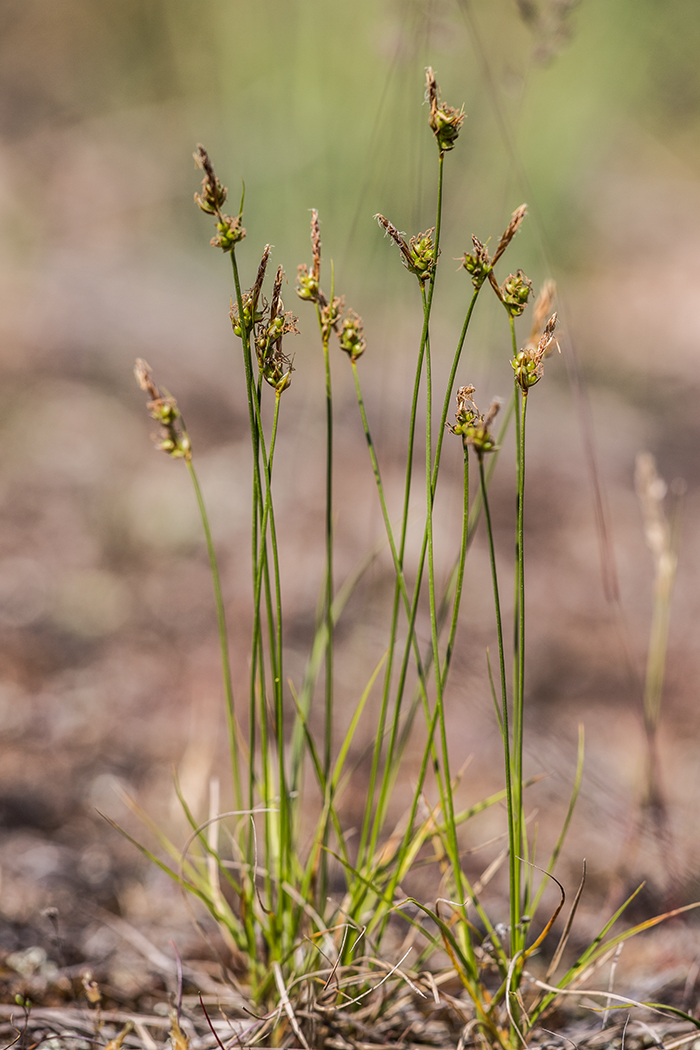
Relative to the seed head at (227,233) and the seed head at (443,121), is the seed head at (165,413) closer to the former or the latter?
the seed head at (227,233)

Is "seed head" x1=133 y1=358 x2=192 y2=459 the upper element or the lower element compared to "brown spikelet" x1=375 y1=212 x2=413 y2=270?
lower

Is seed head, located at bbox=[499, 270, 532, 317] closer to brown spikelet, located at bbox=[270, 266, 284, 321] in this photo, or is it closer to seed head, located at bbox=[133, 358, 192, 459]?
brown spikelet, located at bbox=[270, 266, 284, 321]

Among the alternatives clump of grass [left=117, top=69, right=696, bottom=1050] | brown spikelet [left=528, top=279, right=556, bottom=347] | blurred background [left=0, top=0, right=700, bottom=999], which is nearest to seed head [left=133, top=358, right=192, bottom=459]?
clump of grass [left=117, top=69, right=696, bottom=1050]

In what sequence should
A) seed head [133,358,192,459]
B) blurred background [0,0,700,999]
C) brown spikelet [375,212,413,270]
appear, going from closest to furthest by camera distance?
brown spikelet [375,212,413,270] → seed head [133,358,192,459] → blurred background [0,0,700,999]

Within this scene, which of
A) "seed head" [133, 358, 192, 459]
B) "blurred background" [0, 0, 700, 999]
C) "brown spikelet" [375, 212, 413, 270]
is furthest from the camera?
"blurred background" [0, 0, 700, 999]

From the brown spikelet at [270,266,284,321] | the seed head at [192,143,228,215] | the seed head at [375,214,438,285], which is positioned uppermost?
the seed head at [192,143,228,215]

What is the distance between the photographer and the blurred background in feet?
3.48

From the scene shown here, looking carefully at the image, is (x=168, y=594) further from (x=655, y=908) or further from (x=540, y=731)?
(x=655, y=908)

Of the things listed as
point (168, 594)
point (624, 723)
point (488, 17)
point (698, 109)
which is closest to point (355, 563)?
point (168, 594)

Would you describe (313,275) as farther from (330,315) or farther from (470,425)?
(470,425)

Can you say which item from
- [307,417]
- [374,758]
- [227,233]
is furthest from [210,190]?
[307,417]

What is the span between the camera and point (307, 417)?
2.06 metres

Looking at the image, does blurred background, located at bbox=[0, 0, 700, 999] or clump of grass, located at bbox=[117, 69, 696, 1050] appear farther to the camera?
blurred background, located at bbox=[0, 0, 700, 999]

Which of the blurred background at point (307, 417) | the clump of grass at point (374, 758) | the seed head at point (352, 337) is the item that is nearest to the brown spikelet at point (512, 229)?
the clump of grass at point (374, 758)
